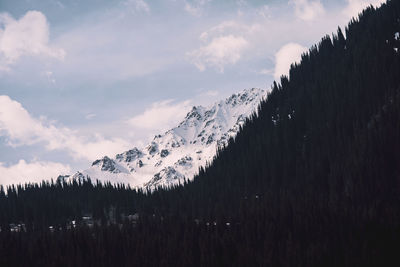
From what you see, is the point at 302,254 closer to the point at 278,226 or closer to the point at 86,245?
the point at 278,226

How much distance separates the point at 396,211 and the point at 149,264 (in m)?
65.5

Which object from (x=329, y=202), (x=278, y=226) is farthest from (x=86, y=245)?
(x=329, y=202)

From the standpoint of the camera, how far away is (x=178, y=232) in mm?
153375

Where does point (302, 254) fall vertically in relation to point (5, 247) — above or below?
below

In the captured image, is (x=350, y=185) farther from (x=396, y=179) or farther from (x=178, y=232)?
(x=178, y=232)

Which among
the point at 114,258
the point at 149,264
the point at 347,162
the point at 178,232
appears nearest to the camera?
the point at 149,264

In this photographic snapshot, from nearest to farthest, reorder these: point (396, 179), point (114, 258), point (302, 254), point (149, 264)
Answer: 1. point (302, 254)
2. point (149, 264)
3. point (114, 258)
4. point (396, 179)

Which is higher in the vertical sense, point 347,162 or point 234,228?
point 347,162

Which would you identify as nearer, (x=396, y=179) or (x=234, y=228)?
(x=234, y=228)

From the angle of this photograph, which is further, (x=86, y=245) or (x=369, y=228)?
(x=86, y=245)

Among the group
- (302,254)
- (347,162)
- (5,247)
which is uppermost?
Answer: (347,162)

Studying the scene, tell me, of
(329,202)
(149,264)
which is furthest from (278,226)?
(149,264)

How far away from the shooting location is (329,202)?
A: 16125 cm

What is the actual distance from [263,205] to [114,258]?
172 feet
